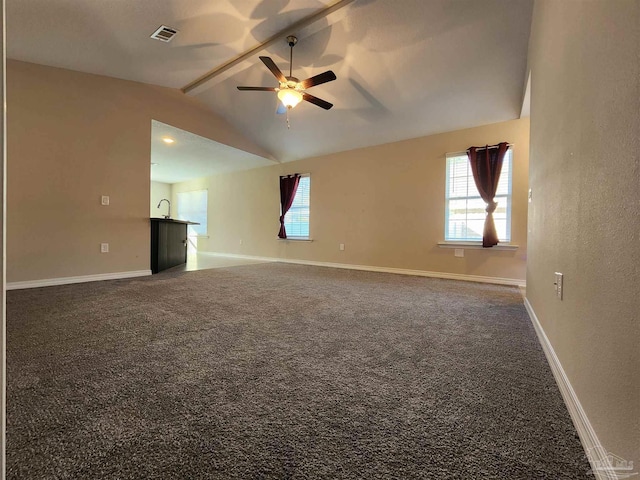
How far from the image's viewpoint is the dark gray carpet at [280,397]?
818 millimetres

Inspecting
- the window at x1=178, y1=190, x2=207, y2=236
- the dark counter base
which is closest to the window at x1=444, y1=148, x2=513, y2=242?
the dark counter base

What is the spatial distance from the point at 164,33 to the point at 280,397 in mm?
3837

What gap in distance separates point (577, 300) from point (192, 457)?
1461mm

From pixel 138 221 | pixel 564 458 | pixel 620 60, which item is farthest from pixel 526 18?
pixel 138 221

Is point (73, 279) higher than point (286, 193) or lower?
lower

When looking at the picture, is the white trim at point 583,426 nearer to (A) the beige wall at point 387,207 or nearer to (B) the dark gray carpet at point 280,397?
(B) the dark gray carpet at point 280,397

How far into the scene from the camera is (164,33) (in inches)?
122

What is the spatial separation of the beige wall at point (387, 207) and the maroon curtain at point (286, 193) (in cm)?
22

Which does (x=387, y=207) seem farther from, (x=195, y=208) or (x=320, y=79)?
(x=195, y=208)

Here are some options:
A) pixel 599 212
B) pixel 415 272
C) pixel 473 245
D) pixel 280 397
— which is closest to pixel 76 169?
pixel 280 397

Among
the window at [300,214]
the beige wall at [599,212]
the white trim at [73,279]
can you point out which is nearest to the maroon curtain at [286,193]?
the window at [300,214]

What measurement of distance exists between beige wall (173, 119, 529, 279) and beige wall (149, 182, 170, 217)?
12.5ft

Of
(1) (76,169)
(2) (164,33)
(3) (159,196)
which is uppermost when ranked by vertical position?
(2) (164,33)

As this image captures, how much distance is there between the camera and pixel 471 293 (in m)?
3.26
